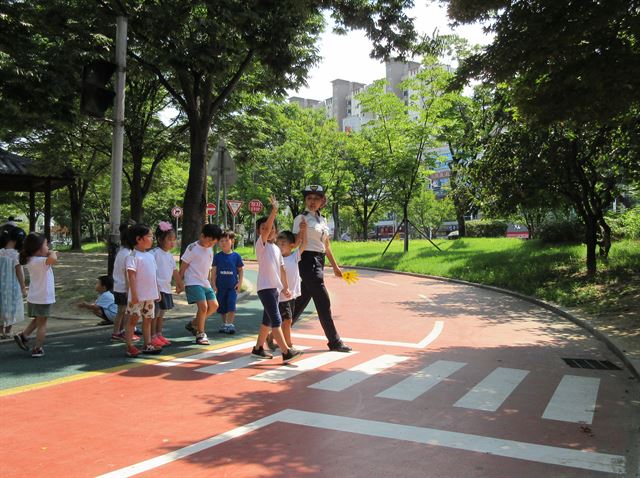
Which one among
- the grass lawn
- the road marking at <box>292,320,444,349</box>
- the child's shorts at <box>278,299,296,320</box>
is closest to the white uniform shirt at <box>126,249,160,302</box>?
the child's shorts at <box>278,299,296,320</box>

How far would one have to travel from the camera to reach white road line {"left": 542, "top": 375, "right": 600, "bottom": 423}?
4.95m

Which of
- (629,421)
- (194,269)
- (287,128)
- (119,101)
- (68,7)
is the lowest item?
(629,421)

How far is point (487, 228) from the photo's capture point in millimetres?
35531

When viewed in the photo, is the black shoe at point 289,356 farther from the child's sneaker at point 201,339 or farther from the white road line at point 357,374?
the child's sneaker at point 201,339

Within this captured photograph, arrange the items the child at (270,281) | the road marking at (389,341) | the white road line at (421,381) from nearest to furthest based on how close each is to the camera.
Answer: the white road line at (421,381)
the child at (270,281)
the road marking at (389,341)

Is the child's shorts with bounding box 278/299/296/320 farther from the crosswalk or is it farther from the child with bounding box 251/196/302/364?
the crosswalk

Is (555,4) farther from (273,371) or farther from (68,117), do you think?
(68,117)

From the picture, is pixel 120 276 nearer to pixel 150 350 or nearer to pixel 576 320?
pixel 150 350

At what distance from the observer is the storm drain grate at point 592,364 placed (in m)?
7.16

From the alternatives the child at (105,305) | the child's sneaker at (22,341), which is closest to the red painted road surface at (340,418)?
the child's sneaker at (22,341)

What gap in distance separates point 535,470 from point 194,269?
558 centimetres

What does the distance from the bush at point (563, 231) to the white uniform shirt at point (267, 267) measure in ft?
59.4

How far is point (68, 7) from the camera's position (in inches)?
500

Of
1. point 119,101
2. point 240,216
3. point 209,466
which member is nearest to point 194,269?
point 119,101
